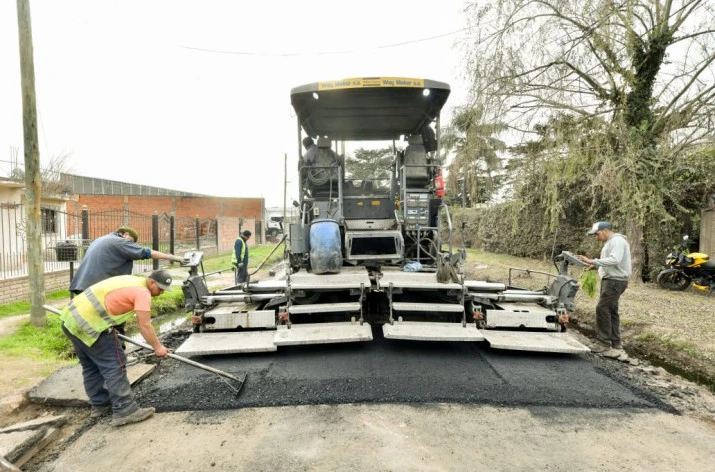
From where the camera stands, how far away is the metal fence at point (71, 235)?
7988mm

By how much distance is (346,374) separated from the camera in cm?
397

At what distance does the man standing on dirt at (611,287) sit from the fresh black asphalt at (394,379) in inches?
14.7

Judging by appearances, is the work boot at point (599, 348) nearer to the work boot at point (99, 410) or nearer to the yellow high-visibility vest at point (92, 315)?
the yellow high-visibility vest at point (92, 315)

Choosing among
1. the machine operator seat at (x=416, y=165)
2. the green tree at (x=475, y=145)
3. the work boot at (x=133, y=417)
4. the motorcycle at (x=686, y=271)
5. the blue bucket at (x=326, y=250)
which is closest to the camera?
the work boot at (x=133, y=417)

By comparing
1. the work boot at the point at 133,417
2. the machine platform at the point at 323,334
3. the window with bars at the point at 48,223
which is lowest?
the work boot at the point at 133,417

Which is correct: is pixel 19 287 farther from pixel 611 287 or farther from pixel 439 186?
pixel 611 287

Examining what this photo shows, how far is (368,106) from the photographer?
5.89 m

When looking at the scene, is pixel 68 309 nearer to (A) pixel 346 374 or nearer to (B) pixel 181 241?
(A) pixel 346 374

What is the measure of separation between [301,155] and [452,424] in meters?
4.42

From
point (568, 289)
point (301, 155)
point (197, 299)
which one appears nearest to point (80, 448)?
point (197, 299)

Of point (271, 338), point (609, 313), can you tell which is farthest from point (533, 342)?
point (271, 338)

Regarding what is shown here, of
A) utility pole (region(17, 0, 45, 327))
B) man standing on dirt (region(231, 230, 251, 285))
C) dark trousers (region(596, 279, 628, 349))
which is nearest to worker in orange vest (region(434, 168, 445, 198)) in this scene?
dark trousers (region(596, 279, 628, 349))

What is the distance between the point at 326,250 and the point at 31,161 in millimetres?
4347

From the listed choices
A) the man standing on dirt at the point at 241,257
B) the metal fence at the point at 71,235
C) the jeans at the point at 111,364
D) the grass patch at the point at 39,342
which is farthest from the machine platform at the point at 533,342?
the metal fence at the point at 71,235
